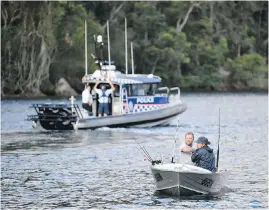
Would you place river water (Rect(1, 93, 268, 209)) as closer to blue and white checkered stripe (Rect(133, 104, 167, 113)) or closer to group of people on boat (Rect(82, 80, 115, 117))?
group of people on boat (Rect(82, 80, 115, 117))

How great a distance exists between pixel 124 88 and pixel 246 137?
567cm

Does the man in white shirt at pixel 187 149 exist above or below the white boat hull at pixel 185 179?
above

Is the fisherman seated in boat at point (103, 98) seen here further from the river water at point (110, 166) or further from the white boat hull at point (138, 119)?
the river water at point (110, 166)

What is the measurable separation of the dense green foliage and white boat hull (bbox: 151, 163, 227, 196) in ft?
160

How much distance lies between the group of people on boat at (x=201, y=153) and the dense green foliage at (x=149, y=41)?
4874cm

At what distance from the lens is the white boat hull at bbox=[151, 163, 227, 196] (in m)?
24.2

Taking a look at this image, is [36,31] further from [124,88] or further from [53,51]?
[124,88]

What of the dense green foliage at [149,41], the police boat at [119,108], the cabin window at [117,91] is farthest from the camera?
the dense green foliage at [149,41]

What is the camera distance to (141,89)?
4566 centimetres

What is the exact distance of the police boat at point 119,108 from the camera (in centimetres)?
4366

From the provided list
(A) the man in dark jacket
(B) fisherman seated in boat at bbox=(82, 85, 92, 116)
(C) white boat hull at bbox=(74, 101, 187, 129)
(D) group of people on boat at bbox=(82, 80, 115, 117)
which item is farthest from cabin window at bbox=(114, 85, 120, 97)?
(A) the man in dark jacket

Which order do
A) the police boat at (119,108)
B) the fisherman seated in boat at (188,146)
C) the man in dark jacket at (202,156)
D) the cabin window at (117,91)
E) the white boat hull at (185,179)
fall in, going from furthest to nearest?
the cabin window at (117,91), the police boat at (119,108), the fisherman seated in boat at (188,146), the man in dark jacket at (202,156), the white boat hull at (185,179)

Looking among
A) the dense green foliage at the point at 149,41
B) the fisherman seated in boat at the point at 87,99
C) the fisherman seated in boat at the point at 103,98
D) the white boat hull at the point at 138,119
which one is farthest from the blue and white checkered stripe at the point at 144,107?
the dense green foliage at the point at 149,41

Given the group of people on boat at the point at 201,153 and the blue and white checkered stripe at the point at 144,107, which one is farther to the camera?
the blue and white checkered stripe at the point at 144,107
